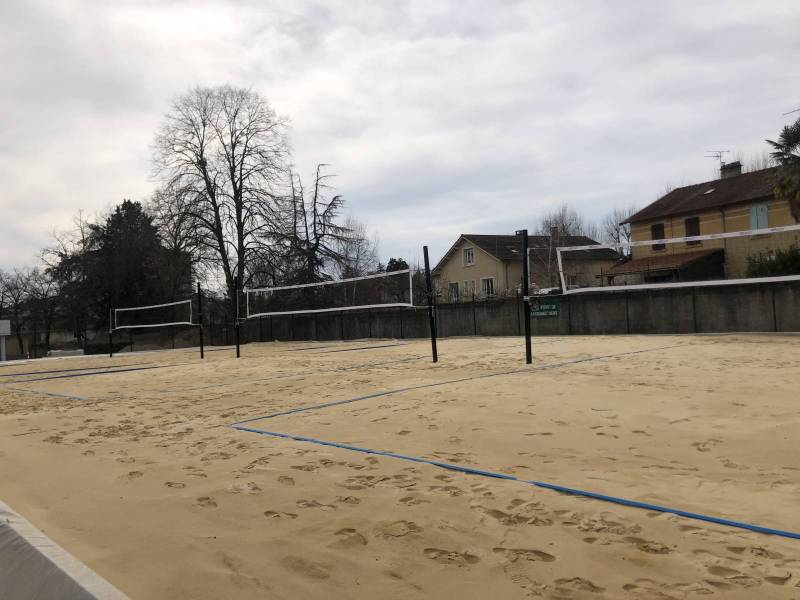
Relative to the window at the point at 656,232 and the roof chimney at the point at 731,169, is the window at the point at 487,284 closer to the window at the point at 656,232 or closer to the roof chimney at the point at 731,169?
the window at the point at 656,232

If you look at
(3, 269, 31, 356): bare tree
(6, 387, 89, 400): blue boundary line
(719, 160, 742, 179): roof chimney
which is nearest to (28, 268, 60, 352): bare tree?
(3, 269, 31, 356): bare tree

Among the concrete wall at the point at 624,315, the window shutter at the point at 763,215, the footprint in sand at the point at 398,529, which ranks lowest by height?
the footprint in sand at the point at 398,529

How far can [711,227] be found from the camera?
3020cm

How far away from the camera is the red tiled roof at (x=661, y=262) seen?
28045 millimetres

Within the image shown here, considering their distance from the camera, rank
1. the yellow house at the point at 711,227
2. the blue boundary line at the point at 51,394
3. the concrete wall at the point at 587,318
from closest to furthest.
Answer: the blue boundary line at the point at 51,394, the concrete wall at the point at 587,318, the yellow house at the point at 711,227

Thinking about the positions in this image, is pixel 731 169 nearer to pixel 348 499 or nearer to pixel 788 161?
pixel 788 161

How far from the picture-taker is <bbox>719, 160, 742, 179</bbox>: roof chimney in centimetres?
3328

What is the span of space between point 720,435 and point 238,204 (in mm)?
29503

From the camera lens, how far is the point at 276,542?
273 cm

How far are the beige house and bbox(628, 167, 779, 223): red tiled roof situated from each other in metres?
7.04

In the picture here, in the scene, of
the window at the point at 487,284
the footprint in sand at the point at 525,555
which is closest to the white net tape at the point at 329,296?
the window at the point at 487,284

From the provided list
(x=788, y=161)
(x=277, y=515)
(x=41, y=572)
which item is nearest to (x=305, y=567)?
(x=277, y=515)

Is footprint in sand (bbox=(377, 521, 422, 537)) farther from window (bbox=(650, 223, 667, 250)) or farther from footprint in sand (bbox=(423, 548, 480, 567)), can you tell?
window (bbox=(650, 223, 667, 250))

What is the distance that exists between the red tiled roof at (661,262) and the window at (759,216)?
1.96m
